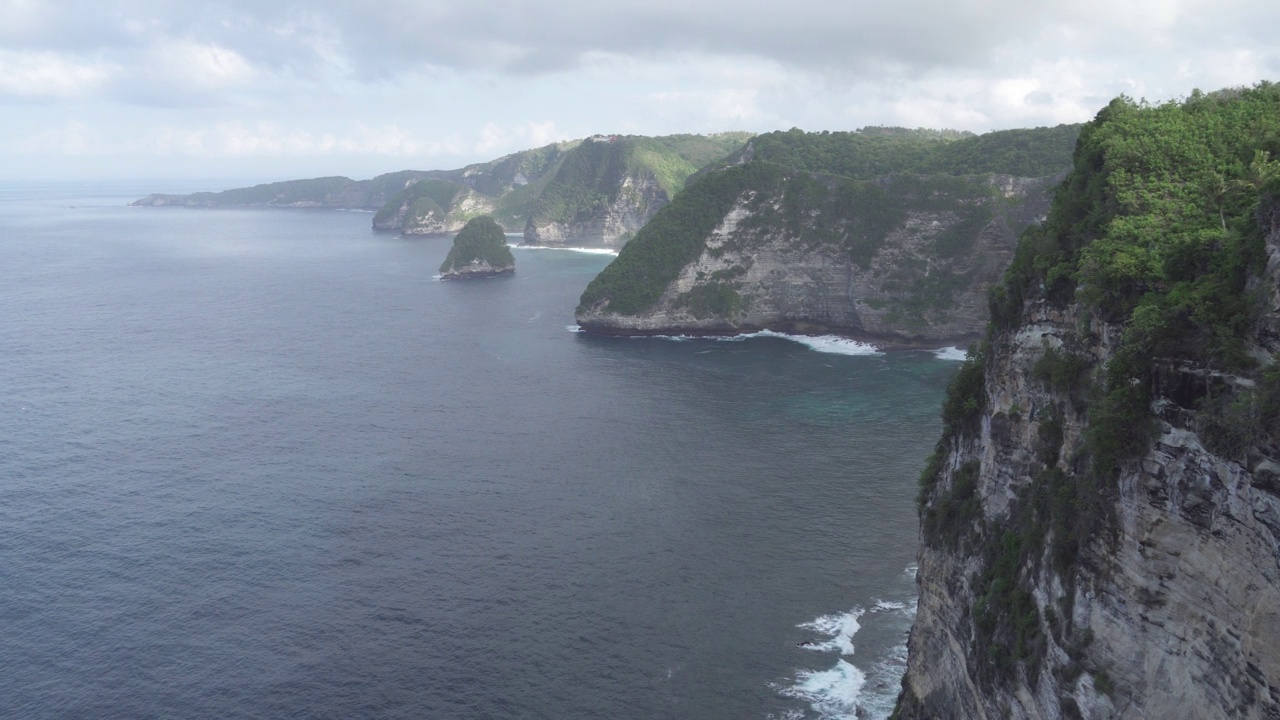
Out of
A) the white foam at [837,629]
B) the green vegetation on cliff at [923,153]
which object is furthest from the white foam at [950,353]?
the white foam at [837,629]

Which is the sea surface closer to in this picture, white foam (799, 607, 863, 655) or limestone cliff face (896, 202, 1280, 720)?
white foam (799, 607, 863, 655)

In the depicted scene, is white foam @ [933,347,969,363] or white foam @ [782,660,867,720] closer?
white foam @ [782,660,867,720]

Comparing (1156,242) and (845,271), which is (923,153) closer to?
(845,271)

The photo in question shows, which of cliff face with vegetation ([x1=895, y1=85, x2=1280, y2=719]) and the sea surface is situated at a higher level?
cliff face with vegetation ([x1=895, y1=85, x2=1280, y2=719])

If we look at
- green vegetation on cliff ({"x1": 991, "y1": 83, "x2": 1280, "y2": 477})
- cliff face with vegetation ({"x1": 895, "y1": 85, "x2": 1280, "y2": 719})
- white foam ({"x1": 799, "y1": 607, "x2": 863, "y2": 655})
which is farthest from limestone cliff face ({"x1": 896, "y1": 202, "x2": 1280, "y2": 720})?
white foam ({"x1": 799, "y1": 607, "x2": 863, "y2": 655})

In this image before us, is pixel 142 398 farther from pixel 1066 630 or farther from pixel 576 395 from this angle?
pixel 1066 630

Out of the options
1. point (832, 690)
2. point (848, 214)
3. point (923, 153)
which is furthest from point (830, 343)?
point (832, 690)
